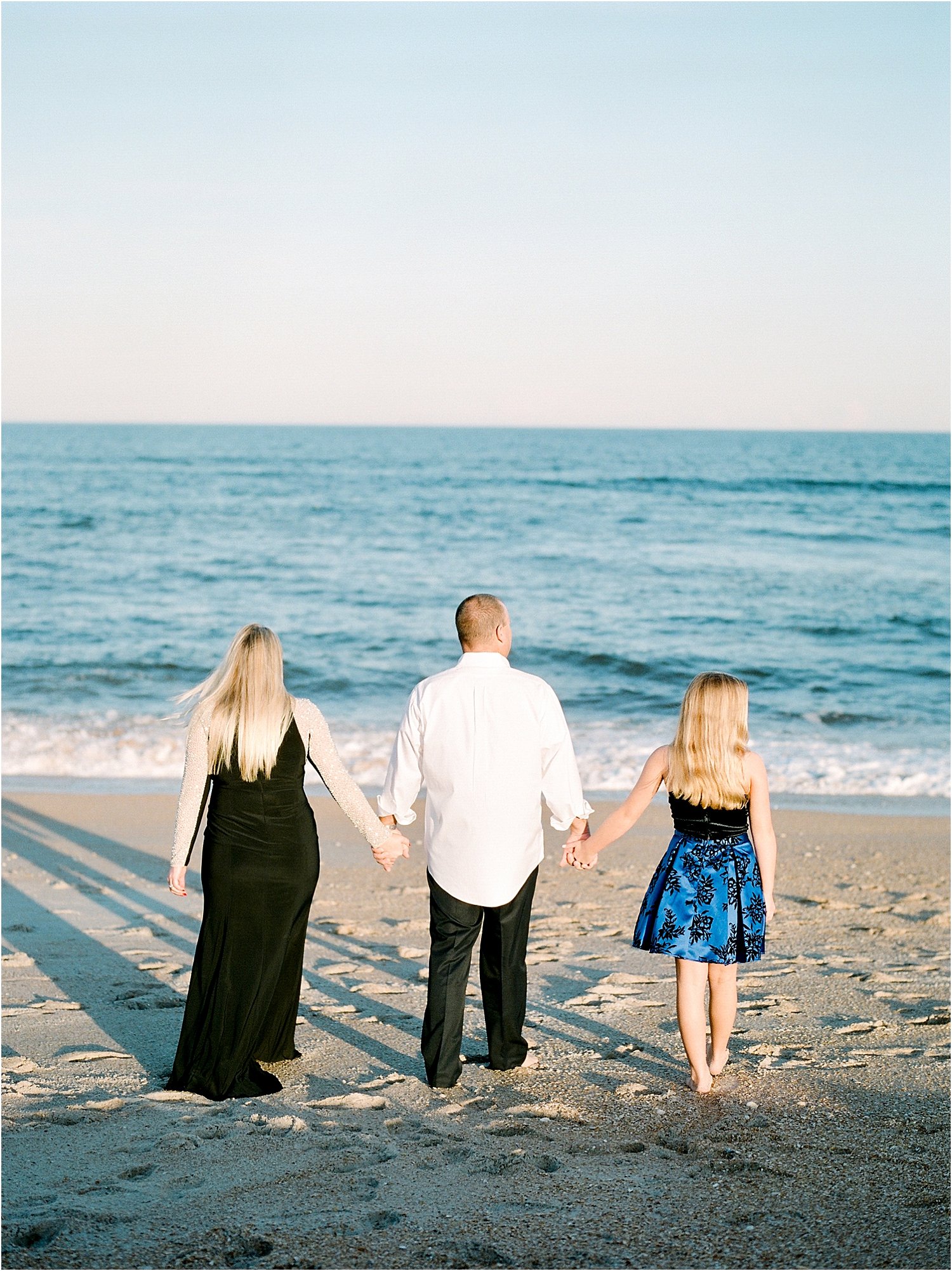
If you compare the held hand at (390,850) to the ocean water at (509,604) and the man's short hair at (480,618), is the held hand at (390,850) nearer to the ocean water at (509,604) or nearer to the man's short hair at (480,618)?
the man's short hair at (480,618)

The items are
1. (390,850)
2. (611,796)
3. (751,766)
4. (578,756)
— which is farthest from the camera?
(578,756)

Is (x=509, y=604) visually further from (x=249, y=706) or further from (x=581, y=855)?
(x=249, y=706)

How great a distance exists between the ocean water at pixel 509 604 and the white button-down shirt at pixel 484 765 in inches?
250

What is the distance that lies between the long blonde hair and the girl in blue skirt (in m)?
1.36

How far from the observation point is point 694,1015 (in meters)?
4.14

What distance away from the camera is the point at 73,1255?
9.82ft

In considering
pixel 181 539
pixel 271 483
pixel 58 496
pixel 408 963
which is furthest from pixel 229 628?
pixel 271 483

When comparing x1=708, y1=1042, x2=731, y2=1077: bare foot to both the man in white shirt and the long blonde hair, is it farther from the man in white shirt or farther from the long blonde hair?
the long blonde hair

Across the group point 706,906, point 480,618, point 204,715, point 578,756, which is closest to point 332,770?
point 204,715

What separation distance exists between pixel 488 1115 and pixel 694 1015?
2.76 feet

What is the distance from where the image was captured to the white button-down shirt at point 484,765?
163 inches

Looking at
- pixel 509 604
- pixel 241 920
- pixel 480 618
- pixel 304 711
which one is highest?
pixel 480 618

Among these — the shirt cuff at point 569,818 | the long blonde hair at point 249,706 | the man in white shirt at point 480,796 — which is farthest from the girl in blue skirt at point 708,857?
the long blonde hair at point 249,706

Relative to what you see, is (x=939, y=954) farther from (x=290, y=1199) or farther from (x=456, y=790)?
(x=290, y=1199)
